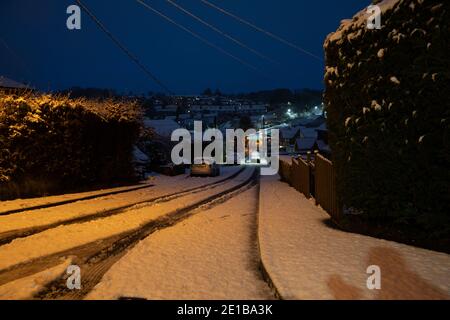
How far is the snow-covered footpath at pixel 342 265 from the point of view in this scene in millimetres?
4527

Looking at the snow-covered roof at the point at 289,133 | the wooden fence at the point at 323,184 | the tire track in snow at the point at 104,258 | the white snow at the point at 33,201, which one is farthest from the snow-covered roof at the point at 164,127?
the snow-covered roof at the point at 289,133

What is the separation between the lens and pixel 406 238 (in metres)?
6.62

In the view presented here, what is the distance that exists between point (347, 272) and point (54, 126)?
12422 millimetres

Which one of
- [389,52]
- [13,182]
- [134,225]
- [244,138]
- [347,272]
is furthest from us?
[244,138]

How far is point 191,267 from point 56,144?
10556 millimetres

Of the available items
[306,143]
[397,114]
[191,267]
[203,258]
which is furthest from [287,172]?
[306,143]

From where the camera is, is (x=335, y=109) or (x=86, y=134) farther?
(x=86, y=134)

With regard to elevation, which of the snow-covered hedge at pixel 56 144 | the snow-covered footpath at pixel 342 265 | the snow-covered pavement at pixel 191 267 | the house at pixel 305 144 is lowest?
the snow-covered pavement at pixel 191 267

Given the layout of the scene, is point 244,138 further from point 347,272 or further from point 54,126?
point 347,272

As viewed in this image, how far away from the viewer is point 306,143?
237 feet

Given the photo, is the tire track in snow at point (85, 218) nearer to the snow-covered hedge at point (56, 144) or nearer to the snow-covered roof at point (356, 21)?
the snow-covered hedge at point (56, 144)

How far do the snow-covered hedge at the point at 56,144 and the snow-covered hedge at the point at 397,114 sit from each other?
10675mm
